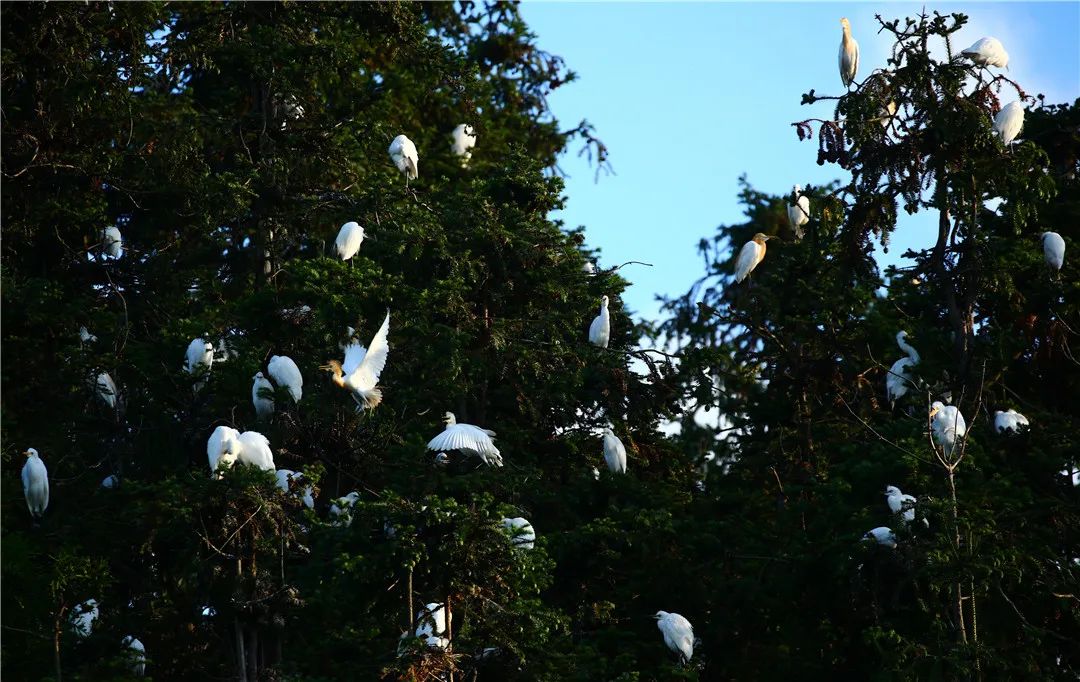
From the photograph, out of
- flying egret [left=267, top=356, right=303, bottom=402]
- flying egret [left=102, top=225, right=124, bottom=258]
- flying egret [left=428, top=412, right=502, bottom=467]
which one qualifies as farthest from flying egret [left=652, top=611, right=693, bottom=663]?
flying egret [left=102, top=225, right=124, bottom=258]

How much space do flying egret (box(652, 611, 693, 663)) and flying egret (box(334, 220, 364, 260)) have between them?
11.3 feet

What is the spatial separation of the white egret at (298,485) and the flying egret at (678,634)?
8.06ft

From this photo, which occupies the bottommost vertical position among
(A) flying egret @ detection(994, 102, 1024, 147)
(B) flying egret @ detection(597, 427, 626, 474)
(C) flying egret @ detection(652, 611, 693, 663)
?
(C) flying egret @ detection(652, 611, 693, 663)

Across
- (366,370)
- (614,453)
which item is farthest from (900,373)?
(366,370)

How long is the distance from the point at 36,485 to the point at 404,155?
4.12 m

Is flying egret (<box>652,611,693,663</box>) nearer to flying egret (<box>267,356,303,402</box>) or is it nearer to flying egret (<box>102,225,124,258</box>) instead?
flying egret (<box>267,356,303,402</box>)

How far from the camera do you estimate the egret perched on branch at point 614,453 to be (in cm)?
1093

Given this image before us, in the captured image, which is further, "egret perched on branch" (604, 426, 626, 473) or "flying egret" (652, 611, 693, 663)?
"egret perched on branch" (604, 426, 626, 473)

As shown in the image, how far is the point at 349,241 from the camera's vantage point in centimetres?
1123

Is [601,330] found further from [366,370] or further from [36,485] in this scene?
[36,485]

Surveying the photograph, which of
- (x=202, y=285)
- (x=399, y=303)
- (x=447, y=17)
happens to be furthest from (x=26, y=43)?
Answer: (x=447, y=17)

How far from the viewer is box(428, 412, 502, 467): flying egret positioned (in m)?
9.80

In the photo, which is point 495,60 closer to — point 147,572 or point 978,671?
point 147,572

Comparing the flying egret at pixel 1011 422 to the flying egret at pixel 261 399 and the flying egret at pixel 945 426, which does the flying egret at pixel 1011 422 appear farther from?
the flying egret at pixel 261 399
